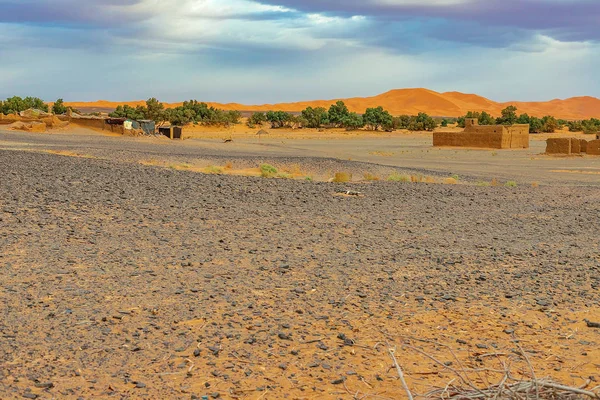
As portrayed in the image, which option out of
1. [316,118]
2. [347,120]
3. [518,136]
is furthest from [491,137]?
[316,118]

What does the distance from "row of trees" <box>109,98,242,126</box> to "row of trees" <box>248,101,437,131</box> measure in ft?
22.4

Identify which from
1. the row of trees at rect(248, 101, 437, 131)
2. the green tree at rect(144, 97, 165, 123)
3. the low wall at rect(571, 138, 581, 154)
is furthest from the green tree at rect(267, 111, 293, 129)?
the low wall at rect(571, 138, 581, 154)

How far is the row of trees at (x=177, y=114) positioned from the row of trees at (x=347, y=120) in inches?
269

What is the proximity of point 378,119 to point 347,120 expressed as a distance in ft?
20.1

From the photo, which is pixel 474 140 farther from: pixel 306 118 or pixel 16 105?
pixel 16 105

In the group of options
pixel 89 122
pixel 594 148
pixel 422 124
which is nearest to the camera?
pixel 594 148

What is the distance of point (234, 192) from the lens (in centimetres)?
1819

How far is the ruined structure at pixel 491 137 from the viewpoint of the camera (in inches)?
2349

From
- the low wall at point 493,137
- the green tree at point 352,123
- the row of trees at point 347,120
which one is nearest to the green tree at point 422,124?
the row of trees at point 347,120

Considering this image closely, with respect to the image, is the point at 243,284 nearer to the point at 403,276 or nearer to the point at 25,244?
the point at 403,276

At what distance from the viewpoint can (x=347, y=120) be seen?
4456 inches

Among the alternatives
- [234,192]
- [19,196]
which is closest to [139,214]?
[19,196]

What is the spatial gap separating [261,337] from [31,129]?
5279cm

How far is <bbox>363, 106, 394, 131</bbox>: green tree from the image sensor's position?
10838 cm
